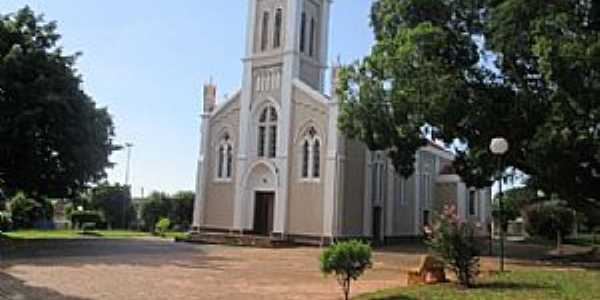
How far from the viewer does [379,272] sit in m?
18.5

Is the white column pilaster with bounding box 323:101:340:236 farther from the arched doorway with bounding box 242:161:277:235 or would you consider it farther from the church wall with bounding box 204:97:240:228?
the church wall with bounding box 204:97:240:228

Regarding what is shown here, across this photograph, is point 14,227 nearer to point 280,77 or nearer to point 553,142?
point 280,77

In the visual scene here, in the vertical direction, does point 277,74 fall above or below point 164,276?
above

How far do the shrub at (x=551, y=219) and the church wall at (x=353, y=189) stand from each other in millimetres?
11502

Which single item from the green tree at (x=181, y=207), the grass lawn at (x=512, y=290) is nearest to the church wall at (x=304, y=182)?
the grass lawn at (x=512, y=290)

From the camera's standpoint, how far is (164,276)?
1540 centimetres

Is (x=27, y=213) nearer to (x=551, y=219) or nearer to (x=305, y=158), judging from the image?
(x=305, y=158)

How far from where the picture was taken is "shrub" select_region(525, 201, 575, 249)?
3580 centimetres

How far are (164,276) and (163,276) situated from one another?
3 cm

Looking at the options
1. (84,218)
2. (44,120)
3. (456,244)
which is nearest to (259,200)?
(44,120)

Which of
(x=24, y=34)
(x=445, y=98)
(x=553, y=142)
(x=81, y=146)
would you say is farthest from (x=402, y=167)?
(x=24, y=34)

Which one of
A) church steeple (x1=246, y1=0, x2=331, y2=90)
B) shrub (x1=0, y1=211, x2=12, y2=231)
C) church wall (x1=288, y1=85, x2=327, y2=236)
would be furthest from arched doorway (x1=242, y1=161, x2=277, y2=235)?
shrub (x1=0, y1=211, x2=12, y2=231)

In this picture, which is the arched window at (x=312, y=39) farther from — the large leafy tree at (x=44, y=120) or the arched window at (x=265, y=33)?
the large leafy tree at (x=44, y=120)

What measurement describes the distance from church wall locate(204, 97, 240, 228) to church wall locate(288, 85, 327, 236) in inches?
170
